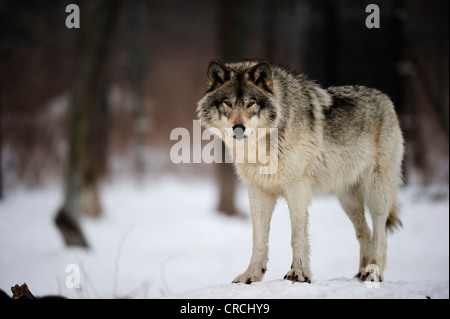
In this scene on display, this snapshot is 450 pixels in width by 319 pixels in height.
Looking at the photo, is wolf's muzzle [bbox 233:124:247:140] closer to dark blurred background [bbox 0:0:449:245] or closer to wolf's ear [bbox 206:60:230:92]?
wolf's ear [bbox 206:60:230:92]

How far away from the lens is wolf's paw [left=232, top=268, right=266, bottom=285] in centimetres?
323

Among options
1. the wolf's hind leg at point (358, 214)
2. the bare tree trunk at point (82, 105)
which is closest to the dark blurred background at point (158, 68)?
the bare tree trunk at point (82, 105)

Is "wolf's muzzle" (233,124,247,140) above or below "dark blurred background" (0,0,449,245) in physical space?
below

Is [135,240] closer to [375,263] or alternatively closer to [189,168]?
[375,263]

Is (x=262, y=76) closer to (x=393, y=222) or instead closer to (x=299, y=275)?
(x=299, y=275)

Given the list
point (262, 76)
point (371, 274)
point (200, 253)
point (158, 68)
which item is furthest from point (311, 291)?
point (158, 68)

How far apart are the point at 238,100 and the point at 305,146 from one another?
0.75m

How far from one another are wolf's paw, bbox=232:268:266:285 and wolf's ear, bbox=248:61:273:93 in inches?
58.8

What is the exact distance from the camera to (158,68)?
2194 cm

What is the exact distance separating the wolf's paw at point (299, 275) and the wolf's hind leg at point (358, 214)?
105 centimetres

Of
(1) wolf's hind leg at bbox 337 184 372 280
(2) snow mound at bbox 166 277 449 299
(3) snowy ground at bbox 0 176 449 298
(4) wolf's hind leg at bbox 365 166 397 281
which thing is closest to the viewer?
(2) snow mound at bbox 166 277 449 299

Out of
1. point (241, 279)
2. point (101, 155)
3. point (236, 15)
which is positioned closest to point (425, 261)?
point (241, 279)

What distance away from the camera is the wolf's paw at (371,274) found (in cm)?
339

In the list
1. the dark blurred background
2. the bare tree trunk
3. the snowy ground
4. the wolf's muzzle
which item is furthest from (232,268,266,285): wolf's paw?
the bare tree trunk
